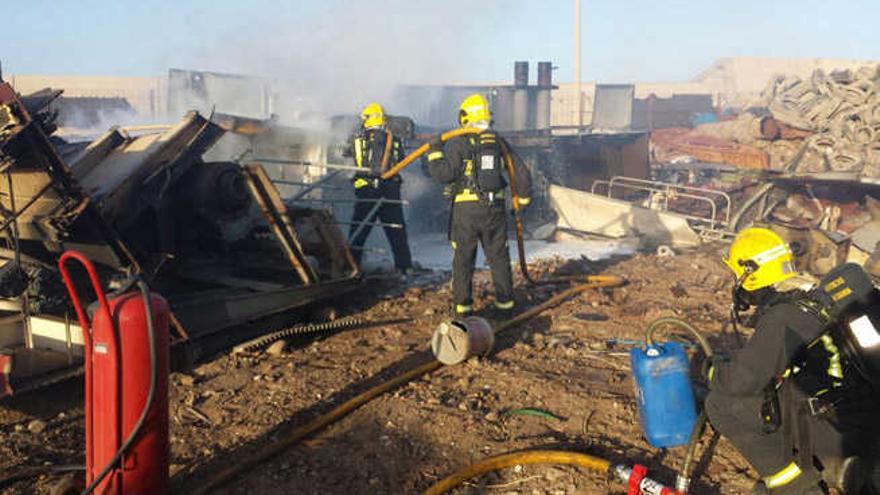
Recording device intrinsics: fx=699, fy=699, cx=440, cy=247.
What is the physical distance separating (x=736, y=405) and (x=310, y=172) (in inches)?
323

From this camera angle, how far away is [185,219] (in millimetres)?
5918

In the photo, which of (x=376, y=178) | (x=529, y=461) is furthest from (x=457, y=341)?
(x=376, y=178)

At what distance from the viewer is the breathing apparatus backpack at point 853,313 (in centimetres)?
274

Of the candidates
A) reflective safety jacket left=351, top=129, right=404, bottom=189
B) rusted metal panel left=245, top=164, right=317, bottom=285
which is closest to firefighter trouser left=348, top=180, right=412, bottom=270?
reflective safety jacket left=351, top=129, right=404, bottom=189

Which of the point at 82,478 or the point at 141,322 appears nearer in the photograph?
the point at 141,322

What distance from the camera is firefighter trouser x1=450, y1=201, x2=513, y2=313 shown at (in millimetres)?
6129

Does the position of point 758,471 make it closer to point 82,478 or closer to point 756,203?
point 82,478

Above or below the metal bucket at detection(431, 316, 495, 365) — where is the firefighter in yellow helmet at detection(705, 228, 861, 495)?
above

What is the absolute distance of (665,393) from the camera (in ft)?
12.2

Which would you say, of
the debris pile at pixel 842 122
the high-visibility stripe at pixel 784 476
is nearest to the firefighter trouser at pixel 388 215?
the high-visibility stripe at pixel 784 476

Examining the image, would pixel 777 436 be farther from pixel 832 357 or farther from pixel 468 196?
pixel 468 196

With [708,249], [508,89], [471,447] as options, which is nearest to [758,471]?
[471,447]

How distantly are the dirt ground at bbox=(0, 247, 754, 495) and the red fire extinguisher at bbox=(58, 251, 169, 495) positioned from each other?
0.46 meters

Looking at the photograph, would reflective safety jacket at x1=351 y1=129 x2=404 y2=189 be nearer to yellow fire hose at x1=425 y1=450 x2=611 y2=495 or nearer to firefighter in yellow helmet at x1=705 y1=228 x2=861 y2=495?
yellow fire hose at x1=425 y1=450 x2=611 y2=495
